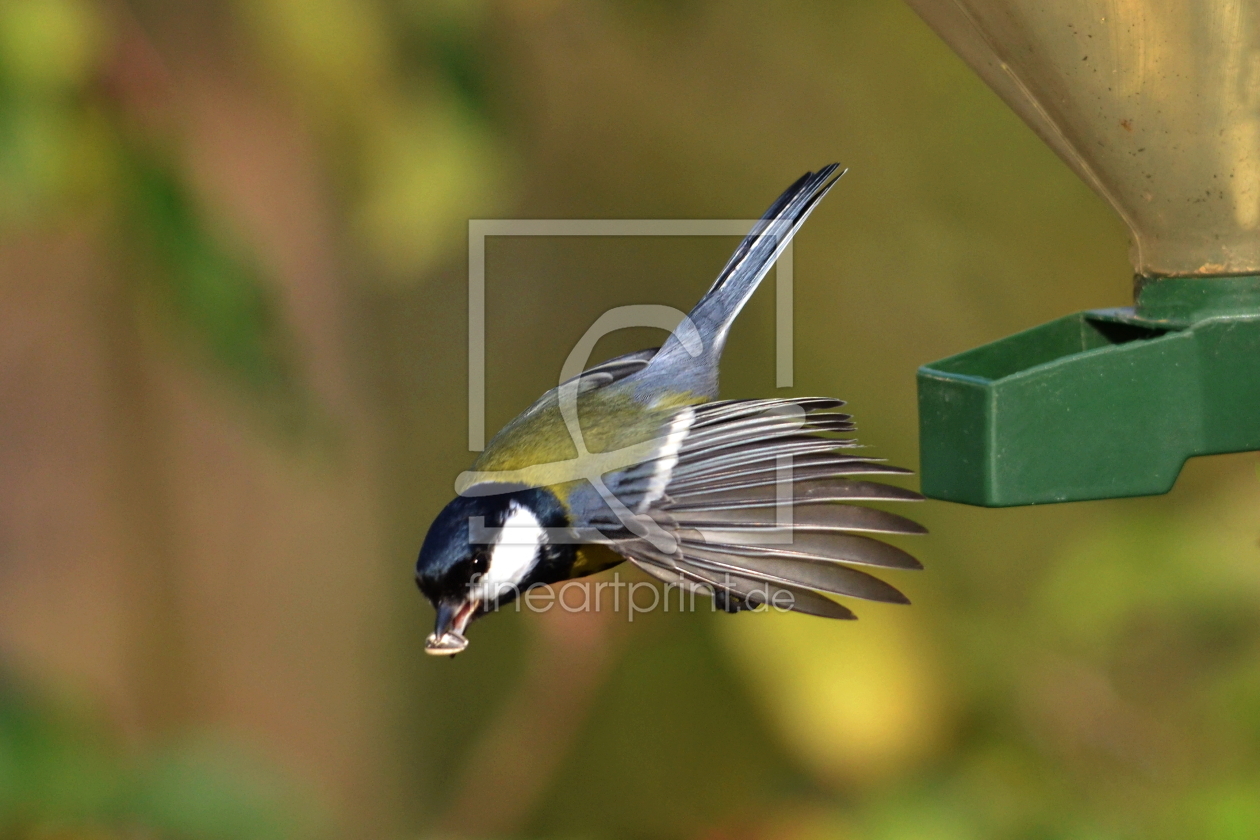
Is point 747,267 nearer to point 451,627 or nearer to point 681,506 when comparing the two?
point 681,506

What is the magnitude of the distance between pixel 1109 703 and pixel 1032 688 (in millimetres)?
126

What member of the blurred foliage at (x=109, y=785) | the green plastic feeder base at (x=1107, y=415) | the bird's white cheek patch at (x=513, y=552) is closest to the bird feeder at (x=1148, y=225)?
the green plastic feeder base at (x=1107, y=415)

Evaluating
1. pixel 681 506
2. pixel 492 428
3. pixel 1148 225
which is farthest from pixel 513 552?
pixel 492 428

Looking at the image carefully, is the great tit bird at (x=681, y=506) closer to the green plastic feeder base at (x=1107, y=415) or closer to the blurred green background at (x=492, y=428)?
the green plastic feeder base at (x=1107, y=415)

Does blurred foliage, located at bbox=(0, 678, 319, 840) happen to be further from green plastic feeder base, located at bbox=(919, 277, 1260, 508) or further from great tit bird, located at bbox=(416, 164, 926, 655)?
green plastic feeder base, located at bbox=(919, 277, 1260, 508)

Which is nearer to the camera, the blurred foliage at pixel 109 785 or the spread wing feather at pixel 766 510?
the spread wing feather at pixel 766 510

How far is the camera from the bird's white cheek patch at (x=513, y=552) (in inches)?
46.7

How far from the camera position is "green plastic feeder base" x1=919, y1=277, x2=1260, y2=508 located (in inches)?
37.1

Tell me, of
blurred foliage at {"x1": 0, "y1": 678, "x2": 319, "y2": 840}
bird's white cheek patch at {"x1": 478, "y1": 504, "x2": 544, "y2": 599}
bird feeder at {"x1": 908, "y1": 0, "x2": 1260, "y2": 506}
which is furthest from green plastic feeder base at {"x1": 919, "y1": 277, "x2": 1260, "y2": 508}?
blurred foliage at {"x1": 0, "y1": 678, "x2": 319, "y2": 840}

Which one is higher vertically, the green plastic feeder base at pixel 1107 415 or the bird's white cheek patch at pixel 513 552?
the green plastic feeder base at pixel 1107 415

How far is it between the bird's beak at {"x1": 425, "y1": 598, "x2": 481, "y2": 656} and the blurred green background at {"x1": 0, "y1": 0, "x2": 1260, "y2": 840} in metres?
0.35

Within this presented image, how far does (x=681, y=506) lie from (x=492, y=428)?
4.50ft

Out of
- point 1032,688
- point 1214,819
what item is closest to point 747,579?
point 1214,819

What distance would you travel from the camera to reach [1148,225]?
1045 millimetres
